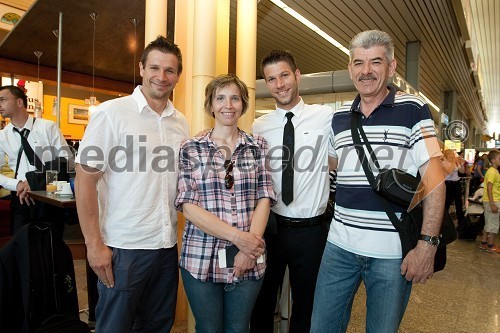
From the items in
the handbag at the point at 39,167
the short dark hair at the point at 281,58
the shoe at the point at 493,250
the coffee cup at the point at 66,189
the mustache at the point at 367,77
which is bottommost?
the shoe at the point at 493,250

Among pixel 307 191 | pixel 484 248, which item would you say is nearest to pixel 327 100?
pixel 484 248

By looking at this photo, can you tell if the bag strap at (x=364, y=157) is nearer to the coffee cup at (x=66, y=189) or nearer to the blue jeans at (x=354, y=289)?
the blue jeans at (x=354, y=289)

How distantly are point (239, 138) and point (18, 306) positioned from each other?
1.60 m

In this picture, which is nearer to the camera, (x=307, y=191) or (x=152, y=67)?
(x=152, y=67)

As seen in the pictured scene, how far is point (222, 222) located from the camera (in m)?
1.47

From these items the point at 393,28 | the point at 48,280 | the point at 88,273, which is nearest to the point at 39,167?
the point at 88,273

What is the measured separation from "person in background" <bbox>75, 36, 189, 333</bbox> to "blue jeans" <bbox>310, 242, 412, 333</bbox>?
2.44 feet

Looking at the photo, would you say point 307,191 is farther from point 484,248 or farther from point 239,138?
point 484,248

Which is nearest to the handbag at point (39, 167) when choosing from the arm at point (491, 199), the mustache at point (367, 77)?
the mustache at point (367, 77)

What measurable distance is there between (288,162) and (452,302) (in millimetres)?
2824

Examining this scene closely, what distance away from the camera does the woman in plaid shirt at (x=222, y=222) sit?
1495 millimetres

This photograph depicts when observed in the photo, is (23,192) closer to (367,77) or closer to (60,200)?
(60,200)

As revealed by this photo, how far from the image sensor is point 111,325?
1544 mm

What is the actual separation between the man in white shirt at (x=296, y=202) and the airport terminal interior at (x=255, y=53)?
25 cm
